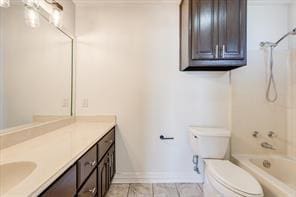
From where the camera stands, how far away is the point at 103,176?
6.59ft

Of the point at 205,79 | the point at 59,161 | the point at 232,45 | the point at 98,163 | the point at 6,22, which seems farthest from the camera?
the point at 205,79

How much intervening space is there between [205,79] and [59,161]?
2099 millimetres

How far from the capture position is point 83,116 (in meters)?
A: 2.73

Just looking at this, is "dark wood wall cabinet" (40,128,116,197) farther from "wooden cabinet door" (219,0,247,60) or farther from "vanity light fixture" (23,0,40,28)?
"wooden cabinet door" (219,0,247,60)

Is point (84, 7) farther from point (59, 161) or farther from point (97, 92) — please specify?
point (59, 161)

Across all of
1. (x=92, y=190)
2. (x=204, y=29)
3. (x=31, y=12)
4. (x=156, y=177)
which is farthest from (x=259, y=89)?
(x=31, y=12)

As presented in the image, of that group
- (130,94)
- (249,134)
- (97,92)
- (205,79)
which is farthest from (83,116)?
(249,134)

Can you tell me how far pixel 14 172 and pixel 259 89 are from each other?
2690 millimetres

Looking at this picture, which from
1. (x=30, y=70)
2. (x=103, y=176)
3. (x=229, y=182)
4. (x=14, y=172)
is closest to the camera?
(x=14, y=172)

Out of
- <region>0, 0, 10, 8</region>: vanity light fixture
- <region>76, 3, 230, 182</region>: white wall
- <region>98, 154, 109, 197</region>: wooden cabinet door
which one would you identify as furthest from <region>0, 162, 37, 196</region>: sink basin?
<region>76, 3, 230, 182</region>: white wall

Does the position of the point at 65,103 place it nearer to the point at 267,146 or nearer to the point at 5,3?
the point at 5,3

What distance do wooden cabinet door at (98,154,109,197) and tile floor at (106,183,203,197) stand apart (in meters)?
0.40

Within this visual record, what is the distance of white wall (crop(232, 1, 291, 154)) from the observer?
2666 mm

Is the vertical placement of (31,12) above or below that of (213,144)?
above
